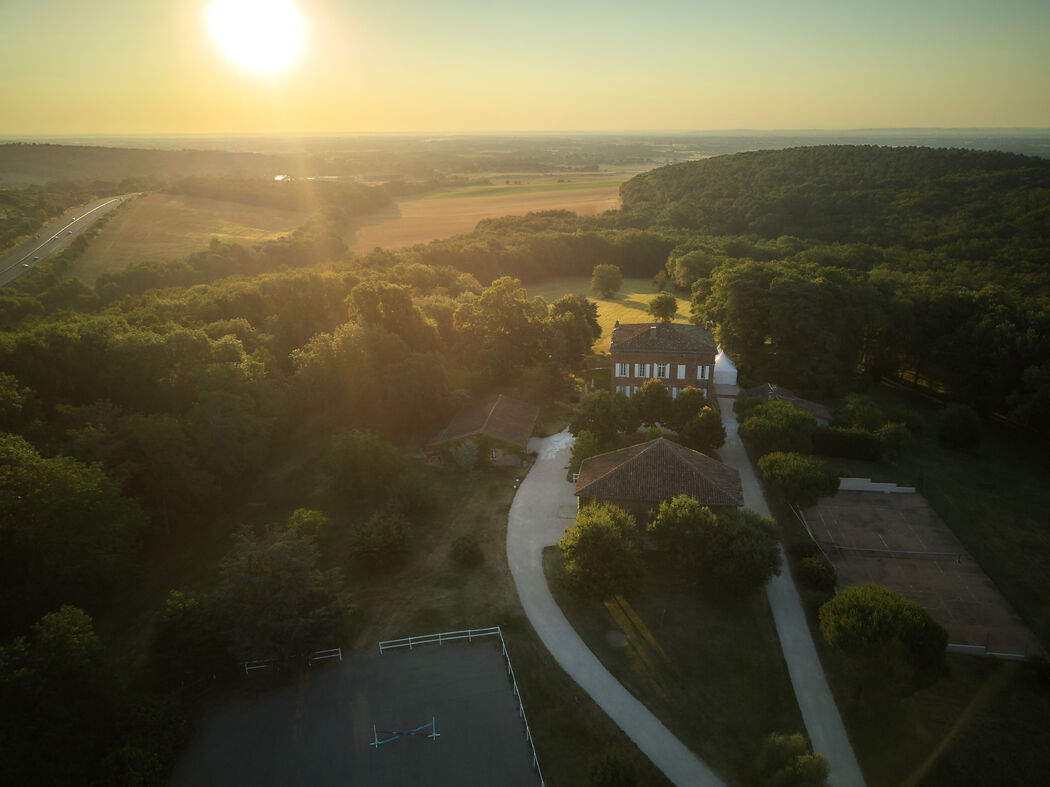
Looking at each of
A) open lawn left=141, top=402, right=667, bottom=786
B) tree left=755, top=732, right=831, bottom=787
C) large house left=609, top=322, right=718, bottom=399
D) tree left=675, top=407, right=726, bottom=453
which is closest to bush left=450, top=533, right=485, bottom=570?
open lawn left=141, top=402, right=667, bottom=786

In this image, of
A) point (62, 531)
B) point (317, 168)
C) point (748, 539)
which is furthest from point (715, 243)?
point (317, 168)

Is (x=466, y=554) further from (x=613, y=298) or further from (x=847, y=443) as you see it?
(x=613, y=298)

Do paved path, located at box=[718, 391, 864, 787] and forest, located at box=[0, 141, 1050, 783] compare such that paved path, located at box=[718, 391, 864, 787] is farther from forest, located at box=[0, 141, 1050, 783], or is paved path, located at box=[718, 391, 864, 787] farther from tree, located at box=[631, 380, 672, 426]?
forest, located at box=[0, 141, 1050, 783]

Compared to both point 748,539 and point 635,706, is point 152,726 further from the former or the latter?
point 748,539

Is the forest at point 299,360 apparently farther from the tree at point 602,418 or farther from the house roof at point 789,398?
the tree at point 602,418

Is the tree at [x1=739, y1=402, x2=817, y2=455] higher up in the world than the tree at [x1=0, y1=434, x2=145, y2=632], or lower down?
lower down
